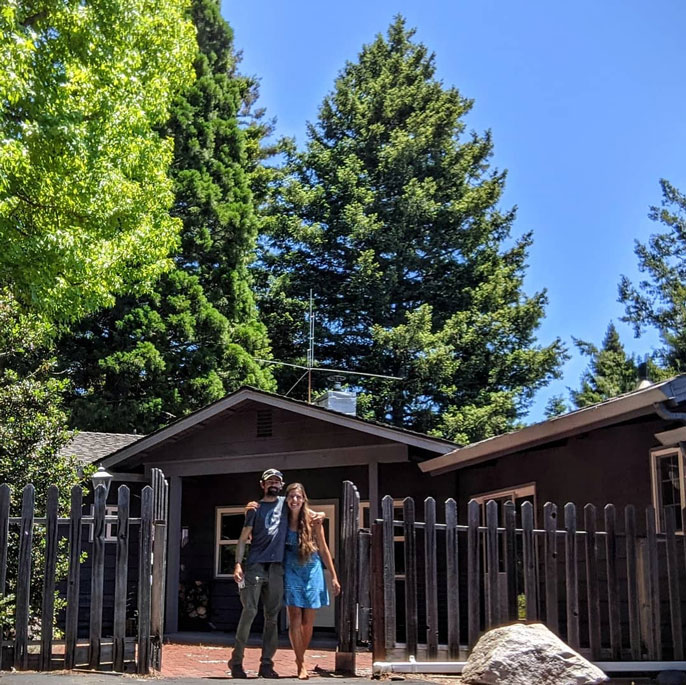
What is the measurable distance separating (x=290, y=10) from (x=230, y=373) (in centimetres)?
919

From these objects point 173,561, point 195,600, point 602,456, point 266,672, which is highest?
point 602,456

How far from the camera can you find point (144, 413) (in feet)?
81.0

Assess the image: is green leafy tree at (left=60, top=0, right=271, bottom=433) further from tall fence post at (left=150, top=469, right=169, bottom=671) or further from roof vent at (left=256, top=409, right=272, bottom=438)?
tall fence post at (left=150, top=469, right=169, bottom=671)

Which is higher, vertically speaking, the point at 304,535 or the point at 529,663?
the point at 304,535

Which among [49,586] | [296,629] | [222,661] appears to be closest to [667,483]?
[296,629]

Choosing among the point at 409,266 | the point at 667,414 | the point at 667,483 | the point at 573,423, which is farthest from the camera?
the point at 409,266

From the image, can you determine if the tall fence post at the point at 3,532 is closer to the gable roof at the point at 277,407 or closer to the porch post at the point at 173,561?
the gable roof at the point at 277,407

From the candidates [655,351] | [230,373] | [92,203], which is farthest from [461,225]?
[92,203]

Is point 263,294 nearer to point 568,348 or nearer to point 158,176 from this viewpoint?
point 568,348

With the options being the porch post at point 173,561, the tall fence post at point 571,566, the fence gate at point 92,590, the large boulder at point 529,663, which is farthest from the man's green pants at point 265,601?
the porch post at point 173,561

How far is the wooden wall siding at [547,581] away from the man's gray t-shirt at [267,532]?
0.75m

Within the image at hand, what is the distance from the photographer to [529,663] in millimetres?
7070

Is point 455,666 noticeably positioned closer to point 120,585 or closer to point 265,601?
point 265,601

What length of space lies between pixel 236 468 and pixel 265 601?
24.8ft
